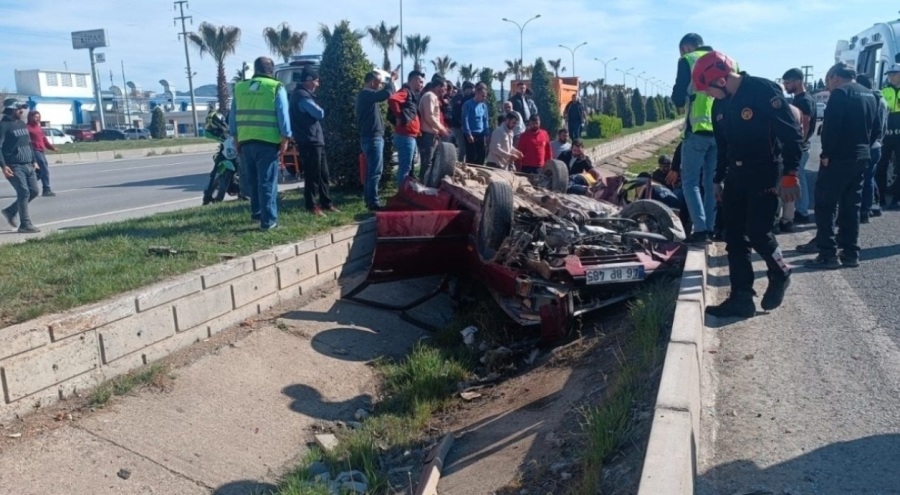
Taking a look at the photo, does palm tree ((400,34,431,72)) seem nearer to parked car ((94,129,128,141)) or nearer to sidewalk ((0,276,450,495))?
parked car ((94,129,128,141))

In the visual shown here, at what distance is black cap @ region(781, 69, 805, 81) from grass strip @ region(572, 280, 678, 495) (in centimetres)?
445

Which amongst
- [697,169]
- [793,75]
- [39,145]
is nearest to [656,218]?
[697,169]

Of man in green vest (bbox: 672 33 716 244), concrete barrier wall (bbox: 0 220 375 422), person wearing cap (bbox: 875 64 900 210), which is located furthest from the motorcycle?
person wearing cap (bbox: 875 64 900 210)

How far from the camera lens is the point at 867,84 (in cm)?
906

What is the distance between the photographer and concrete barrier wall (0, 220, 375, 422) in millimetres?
4363

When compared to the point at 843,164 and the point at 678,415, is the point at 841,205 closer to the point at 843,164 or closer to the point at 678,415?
the point at 843,164

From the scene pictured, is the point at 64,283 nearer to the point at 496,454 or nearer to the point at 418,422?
the point at 418,422

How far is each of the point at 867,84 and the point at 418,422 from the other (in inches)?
285

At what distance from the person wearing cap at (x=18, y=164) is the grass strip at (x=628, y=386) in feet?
26.8

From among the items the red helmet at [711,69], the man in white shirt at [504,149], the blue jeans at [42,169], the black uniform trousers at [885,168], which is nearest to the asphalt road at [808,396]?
the red helmet at [711,69]

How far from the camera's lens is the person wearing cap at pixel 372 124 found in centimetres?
873

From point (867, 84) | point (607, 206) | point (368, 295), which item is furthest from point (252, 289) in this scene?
point (867, 84)

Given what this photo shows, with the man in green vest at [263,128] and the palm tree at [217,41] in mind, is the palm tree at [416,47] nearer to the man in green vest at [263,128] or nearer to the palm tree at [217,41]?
the palm tree at [217,41]

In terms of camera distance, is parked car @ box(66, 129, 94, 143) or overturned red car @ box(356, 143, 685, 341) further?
parked car @ box(66, 129, 94, 143)
